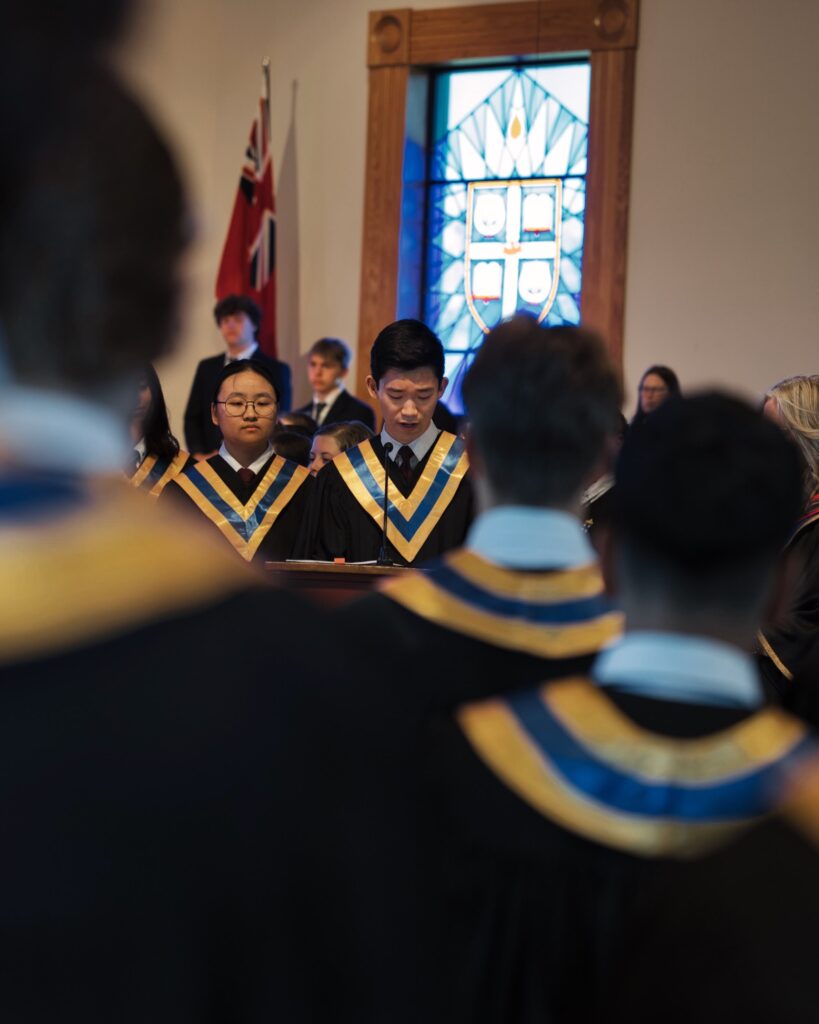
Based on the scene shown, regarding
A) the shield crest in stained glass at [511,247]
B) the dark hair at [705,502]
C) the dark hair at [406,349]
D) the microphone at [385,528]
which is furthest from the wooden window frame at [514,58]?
the dark hair at [705,502]

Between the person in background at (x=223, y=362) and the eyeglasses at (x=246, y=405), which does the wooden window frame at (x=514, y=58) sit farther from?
the eyeglasses at (x=246, y=405)

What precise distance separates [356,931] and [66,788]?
0.24 meters

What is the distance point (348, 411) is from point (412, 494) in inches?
160

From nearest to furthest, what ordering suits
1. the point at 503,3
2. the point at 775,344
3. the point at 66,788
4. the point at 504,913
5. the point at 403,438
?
1. the point at 66,788
2. the point at 504,913
3. the point at 403,438
4. the point at 775,344
5. the point at 503,3

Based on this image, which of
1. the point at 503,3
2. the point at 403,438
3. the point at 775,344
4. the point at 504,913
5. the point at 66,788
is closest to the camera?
the point at 66,788

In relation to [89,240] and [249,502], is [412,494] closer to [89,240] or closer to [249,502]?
[249,502]

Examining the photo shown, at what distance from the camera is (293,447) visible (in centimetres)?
663

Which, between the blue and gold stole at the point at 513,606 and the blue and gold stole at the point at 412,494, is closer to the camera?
the blue and gold stole at the point at 513,606

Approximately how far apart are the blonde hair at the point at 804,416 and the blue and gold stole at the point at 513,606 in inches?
110

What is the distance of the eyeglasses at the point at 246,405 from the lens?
5.48m

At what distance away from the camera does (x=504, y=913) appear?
1.59 metres

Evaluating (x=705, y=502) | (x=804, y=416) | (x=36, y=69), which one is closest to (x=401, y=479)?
(x=804, y=416)

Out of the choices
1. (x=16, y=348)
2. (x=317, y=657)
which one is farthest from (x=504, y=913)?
(x=16, y=348)

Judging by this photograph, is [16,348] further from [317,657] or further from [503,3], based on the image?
[503,3]
